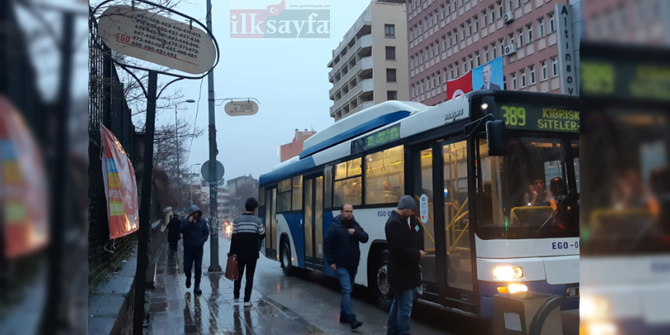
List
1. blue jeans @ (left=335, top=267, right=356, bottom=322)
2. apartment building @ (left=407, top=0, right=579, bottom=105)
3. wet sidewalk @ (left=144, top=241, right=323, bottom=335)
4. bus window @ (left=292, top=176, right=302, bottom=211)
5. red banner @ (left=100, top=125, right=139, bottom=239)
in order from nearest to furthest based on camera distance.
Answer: red banner @ (left=100, top=125, right=139, bottom=239) → wet sidewalk @ (left=144, top=241, right=323, bottom=335) → blue jeans @ (left=335, top=267, right=356, bottom=322) → bus window @ (left=292, top=176, right=302, bottom=211) → apartment building @ (left=407, top=0, right=579, bottom=105)

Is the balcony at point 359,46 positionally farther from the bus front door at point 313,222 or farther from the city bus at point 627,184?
the city bus at point 627,184

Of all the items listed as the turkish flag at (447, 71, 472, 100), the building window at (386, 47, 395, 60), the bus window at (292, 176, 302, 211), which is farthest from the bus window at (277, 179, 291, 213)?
the building window at (386, 47, 395, 60)

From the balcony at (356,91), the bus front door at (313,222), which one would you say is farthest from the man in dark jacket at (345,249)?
the balcony at (356,91)

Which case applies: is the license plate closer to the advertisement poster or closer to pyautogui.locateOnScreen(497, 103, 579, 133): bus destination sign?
pyautogui.locateOnScreen(497, 103, 579, 133): bus destination sign

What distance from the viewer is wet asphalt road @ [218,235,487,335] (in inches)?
305

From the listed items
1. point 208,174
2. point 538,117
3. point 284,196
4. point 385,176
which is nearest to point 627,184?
point 538,117

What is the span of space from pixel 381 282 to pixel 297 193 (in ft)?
17.3

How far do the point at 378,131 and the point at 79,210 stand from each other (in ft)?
28.8

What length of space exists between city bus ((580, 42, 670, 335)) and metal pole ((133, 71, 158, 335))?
466 centimetres

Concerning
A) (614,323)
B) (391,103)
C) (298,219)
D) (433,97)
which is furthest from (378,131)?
(433,97)

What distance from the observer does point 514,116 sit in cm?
678

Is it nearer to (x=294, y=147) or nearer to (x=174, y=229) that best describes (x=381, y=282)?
(x=174, y=229)

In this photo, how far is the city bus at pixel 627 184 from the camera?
91 centimetres

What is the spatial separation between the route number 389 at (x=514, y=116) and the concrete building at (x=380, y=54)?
6079 cm
